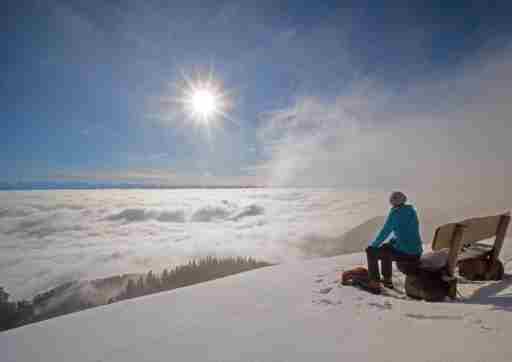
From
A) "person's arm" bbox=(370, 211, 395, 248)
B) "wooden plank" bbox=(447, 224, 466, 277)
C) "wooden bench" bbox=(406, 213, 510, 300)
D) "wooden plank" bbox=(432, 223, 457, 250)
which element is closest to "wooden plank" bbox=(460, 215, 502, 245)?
"wooden bench" bbox=(406, 213, 510, 300)

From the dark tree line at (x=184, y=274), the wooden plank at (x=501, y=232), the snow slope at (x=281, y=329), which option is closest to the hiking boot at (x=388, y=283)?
the snow slope at (x=281, y=329)

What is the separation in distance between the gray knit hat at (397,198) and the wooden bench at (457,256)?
2.36 ft

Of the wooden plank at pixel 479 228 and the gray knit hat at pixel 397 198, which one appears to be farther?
the gray knit hat at pixel 397 198

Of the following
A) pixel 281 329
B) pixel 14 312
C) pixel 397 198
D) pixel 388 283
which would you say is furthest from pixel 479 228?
pixel 14 312

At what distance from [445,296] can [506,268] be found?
2865mm

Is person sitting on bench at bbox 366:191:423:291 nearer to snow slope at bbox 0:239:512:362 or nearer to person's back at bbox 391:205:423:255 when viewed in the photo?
person's back at bbox 391:205:423:255

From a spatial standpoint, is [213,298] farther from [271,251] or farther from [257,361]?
[271,251]

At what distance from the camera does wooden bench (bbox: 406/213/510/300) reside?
337 centimetres

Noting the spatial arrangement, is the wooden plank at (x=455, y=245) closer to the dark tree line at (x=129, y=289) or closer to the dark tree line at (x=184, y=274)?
the dark tree line at (x=129, y=289)

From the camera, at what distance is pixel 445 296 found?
134 inches

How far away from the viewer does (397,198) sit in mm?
3775

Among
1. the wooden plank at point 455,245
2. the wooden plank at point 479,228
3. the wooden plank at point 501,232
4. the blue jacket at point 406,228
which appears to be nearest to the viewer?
the wooden plank at point 455,245

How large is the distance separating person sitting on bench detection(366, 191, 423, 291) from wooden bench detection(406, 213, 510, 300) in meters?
0.17

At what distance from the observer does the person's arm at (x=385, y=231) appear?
379cm
